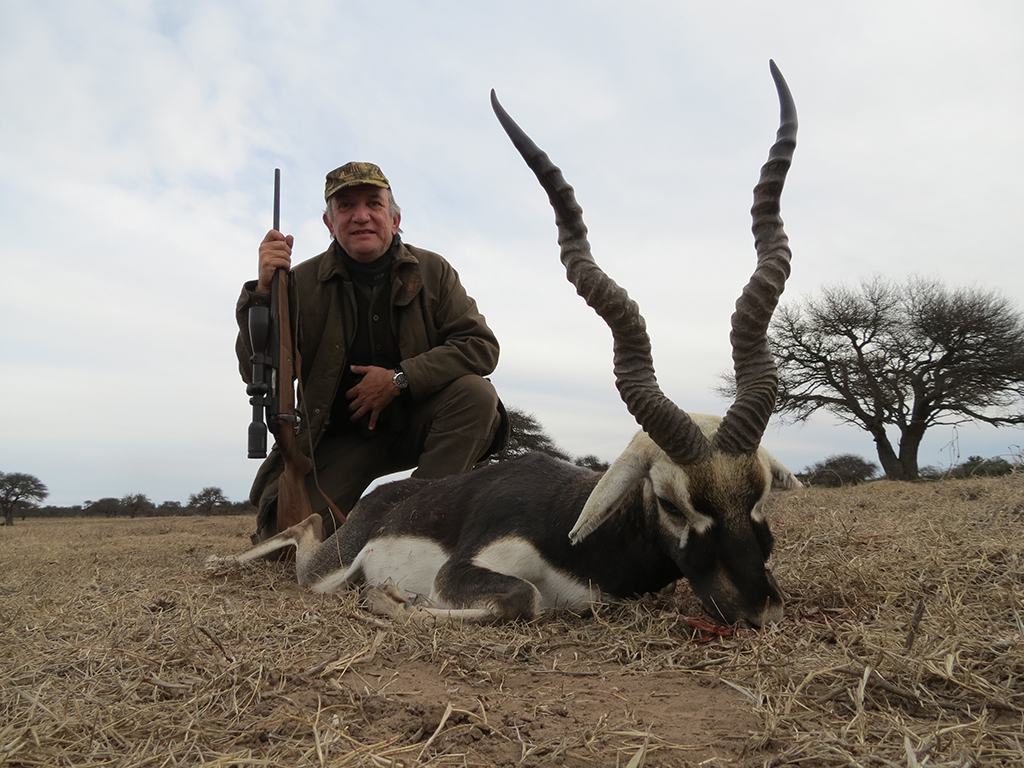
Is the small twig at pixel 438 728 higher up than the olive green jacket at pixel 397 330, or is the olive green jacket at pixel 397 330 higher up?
the olive green jacket at pixel 397 330

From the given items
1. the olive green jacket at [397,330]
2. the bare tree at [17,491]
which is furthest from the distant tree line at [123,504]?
the olive green jacket at [397,330]

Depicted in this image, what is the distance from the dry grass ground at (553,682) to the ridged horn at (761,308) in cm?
78

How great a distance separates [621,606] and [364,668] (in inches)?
51.8

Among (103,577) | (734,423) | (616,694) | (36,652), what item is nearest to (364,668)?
(616,694)

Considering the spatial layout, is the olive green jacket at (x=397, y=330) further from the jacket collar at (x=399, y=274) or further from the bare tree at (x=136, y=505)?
the bare tree at (x=136, y=505)

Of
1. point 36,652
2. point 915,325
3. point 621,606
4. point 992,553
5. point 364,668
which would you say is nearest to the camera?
point 364,668

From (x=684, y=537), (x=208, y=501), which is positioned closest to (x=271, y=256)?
(x=684, y=537)

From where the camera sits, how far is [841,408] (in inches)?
991

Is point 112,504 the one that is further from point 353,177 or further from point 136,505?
point 353,177

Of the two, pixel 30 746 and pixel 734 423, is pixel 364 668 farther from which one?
pixel 734 423

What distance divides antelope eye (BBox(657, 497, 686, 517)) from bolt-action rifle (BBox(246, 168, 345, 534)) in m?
2.93

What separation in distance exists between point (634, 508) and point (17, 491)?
102ft

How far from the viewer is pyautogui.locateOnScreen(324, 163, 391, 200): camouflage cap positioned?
5.88 m

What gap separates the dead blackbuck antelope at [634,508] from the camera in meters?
2.87
